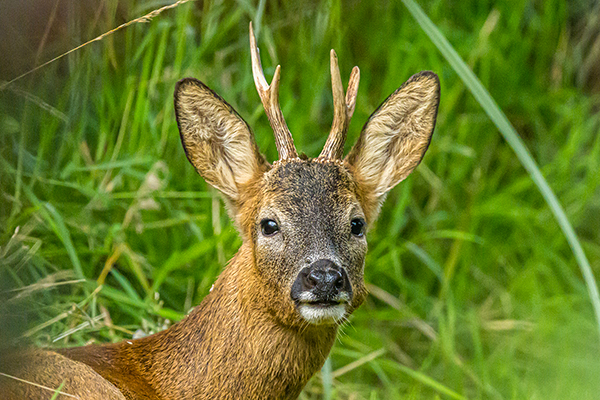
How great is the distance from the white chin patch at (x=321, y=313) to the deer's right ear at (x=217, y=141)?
2.01ft

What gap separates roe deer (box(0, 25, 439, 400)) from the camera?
2.83m

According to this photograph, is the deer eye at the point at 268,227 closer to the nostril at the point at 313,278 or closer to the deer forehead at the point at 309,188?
the deer forehead at the point at 309,188

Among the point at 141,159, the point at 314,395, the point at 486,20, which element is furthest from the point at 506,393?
the point at 486,20

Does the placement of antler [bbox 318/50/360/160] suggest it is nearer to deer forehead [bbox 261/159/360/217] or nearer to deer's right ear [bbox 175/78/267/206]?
deer forehead [bbox 261/159/360/217]

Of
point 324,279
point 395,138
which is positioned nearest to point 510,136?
point 395,138

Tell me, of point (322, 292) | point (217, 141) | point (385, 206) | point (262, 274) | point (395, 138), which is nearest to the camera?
point (322, 292)

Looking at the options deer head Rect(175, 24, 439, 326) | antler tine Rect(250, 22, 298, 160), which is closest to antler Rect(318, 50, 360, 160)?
deer head Rect(175, 24, 439, 326)

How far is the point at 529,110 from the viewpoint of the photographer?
602 centimetres

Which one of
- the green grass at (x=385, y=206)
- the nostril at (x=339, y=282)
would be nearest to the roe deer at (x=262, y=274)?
the nostril at (x=339, y=282)

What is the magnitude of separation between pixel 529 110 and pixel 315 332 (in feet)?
11.7

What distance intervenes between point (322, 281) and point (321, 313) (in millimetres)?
104

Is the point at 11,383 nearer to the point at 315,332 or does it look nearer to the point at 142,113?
the point at 315,332

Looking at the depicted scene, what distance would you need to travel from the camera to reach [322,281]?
9.12ft

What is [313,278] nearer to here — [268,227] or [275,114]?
[268,227]
